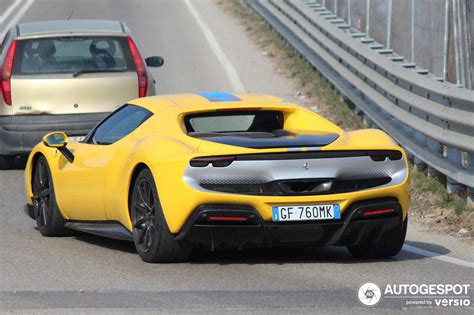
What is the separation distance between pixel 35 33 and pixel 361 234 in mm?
7084

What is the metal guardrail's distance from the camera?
11.7 meters

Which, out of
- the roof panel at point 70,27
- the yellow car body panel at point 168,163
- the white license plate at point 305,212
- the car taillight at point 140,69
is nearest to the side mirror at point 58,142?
the yellow car body panel at point 168,163

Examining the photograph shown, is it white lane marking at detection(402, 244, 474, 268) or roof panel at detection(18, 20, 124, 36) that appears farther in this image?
roof panel at detection(18, 20, 124, 36)

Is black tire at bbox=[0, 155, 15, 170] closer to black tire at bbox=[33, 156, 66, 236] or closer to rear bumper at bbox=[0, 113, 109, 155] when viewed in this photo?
rear bumper at bbox=[0, 113, 109, 155]

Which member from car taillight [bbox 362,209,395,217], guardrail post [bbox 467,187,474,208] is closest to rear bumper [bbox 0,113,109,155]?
guardrail post [bbox 467,187,474,208]

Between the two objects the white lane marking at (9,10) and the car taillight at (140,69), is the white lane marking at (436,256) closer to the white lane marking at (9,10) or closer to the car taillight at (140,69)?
the car taillight at (140,69)

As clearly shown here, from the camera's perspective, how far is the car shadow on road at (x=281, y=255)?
29.7 feet

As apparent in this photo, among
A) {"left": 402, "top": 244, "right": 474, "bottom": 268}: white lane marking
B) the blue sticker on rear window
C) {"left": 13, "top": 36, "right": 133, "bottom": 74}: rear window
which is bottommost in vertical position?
{"left": 402, "top": 244, "right": 474, "bottom": 268}: white lane marking

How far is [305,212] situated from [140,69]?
6625mm

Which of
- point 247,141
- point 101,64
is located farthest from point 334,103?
point 247,141

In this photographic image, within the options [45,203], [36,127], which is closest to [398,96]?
[36,127]

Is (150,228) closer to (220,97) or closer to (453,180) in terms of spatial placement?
(220,97)

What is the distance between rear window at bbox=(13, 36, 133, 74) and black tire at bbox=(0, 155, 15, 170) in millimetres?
1134

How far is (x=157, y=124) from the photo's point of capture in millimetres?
9359
